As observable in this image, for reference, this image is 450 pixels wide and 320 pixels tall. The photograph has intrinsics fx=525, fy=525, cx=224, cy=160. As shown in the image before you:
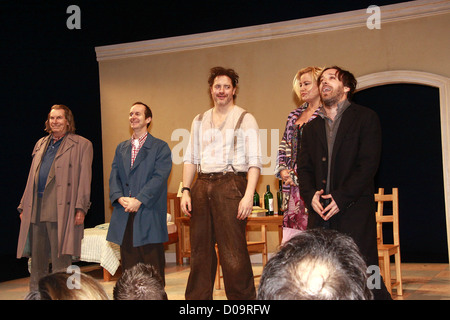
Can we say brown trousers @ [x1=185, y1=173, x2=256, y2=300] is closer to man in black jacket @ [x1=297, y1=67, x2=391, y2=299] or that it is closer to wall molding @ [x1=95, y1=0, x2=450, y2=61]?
man in black jacket @ [x1=297, y1=67, x2=391, y2=299]

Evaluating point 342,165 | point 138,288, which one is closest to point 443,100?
point 342,165

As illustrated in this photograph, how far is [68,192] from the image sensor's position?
3.92 meters

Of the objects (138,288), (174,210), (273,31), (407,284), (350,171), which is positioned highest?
(273,31)

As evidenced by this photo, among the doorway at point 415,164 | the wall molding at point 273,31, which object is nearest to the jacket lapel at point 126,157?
the wall molding at point 273,31

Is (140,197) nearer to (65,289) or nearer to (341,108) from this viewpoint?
(341,108)

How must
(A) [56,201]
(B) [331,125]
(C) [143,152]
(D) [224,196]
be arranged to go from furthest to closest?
(A) [56,201], (C) [143,152], (D) [224,196], (B) [331,125]

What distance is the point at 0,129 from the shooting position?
5738 millimetres

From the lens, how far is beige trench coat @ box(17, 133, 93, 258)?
3805 mm

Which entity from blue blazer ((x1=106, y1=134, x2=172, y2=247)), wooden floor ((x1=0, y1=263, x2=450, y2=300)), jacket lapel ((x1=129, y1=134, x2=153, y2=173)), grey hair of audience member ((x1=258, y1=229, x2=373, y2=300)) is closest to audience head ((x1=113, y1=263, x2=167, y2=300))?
grey hair of audience member ((x1=258, y1=229, x2=373, y2=300))

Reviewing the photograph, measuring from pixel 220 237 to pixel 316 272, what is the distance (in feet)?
7.60

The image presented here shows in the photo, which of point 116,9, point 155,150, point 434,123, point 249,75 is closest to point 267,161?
point 249,75

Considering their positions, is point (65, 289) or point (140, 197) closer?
point (65, 289)

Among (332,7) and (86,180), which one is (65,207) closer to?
(86,180)

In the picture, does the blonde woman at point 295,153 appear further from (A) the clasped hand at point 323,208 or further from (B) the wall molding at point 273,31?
(B) the wall molding at point 273,31
